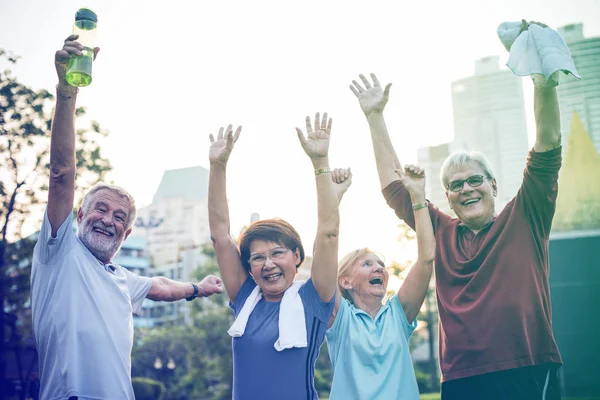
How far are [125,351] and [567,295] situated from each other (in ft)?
49.2

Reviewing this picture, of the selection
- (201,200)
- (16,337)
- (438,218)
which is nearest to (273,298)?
(438,218)

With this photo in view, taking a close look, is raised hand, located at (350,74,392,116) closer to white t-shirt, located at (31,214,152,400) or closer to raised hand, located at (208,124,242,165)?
raised hand, located at (208,124,242,165)

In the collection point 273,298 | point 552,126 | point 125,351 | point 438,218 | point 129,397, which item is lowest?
point 129,397

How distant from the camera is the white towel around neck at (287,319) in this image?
3.19 metres

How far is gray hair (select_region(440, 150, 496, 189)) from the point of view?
3.67m

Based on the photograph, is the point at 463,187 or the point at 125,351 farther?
the point at 463,187

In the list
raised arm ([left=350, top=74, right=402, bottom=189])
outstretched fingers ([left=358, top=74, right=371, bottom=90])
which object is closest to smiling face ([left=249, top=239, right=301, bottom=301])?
raised arm ([left=350, top=74, right=402, bottom=189])

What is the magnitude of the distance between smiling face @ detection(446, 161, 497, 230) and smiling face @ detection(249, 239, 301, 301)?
1.09m

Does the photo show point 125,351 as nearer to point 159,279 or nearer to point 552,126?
point 159,279

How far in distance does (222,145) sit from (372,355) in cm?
159

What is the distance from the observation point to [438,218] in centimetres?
389

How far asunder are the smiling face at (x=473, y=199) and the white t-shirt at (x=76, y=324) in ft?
6.98

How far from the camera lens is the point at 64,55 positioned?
314 centimetres

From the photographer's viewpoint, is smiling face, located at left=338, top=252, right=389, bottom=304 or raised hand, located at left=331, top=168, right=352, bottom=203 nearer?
raised hand, located at left=331, top=168, right=352, bottom=203
